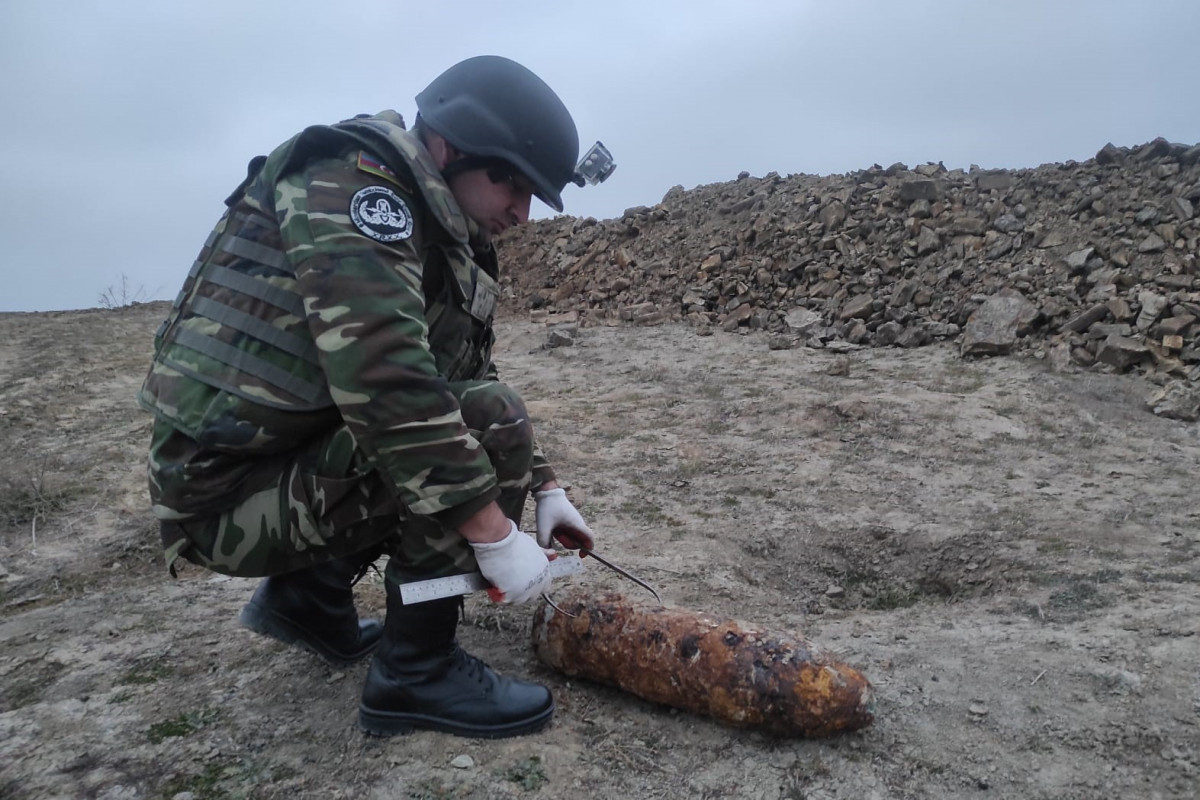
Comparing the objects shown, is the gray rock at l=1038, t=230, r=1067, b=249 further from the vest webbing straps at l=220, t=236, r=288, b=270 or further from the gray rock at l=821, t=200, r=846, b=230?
the vest webbing straps at l=220, t=236, r=288, b=270

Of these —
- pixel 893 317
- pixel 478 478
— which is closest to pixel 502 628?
pixel 478 478

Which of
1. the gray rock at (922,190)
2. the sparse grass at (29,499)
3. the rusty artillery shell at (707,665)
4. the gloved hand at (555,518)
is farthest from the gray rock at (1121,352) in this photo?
the sparse grass at (29,499)

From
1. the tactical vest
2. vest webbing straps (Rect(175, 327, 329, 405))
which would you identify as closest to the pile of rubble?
the tactical vest

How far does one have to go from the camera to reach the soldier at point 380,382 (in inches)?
61.6

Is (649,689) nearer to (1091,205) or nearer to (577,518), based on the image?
(577,518)

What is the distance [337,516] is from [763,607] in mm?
1459

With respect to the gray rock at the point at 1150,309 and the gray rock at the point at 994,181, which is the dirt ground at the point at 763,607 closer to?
the gray rock at the point at 1150,309

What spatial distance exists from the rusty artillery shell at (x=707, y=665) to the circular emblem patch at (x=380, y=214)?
106cm

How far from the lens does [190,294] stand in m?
1.79

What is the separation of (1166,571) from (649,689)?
1.86 m

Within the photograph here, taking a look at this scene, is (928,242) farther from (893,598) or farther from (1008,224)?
(893,598)

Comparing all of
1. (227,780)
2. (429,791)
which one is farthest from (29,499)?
(429,791)

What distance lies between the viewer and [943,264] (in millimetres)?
7133

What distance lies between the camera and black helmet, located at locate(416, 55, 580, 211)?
5.96ft
